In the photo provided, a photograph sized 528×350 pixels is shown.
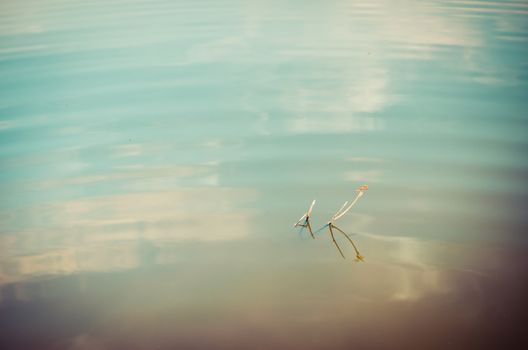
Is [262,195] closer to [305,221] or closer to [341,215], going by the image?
[305,221]

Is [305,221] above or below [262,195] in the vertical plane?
below

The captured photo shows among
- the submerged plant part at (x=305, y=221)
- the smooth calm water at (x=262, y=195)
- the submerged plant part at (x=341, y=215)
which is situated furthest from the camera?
the submerged plant part at (x=305, y=221)

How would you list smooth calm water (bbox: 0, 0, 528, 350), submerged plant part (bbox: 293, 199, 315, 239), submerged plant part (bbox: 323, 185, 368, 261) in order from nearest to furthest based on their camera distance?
smooth calm water (bbox: 0, 0, 528, 350)
submerged plant part (bbox: 323, 185, 368, 261)
submerged plant part (bbox: 293, 199, 315, 239)

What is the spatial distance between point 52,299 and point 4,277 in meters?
0.42

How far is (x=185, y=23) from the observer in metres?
9.91

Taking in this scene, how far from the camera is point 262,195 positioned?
12.5 feet

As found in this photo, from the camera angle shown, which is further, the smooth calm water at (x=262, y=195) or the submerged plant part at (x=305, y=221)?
the submerged plant part at (x=305, y=221)

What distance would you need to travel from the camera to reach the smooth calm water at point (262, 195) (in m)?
2.62

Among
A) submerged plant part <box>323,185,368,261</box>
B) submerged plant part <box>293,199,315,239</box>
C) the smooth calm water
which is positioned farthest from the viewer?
submerged plant part <box>293,199,315,239</box>

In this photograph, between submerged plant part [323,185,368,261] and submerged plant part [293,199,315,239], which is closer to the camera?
submerged plant part [323,185,368,261]

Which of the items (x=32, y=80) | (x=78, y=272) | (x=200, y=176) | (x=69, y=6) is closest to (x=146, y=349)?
(x=78, y=272)

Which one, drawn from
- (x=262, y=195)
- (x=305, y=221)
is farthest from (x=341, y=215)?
(x=262, y=195)

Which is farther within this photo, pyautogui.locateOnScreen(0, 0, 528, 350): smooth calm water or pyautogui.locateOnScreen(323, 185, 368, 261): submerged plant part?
pyautogui.locateOnScreen(323, 185, 368, 261): submerged plant part

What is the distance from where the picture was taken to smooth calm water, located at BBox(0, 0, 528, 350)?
2.62 meters
